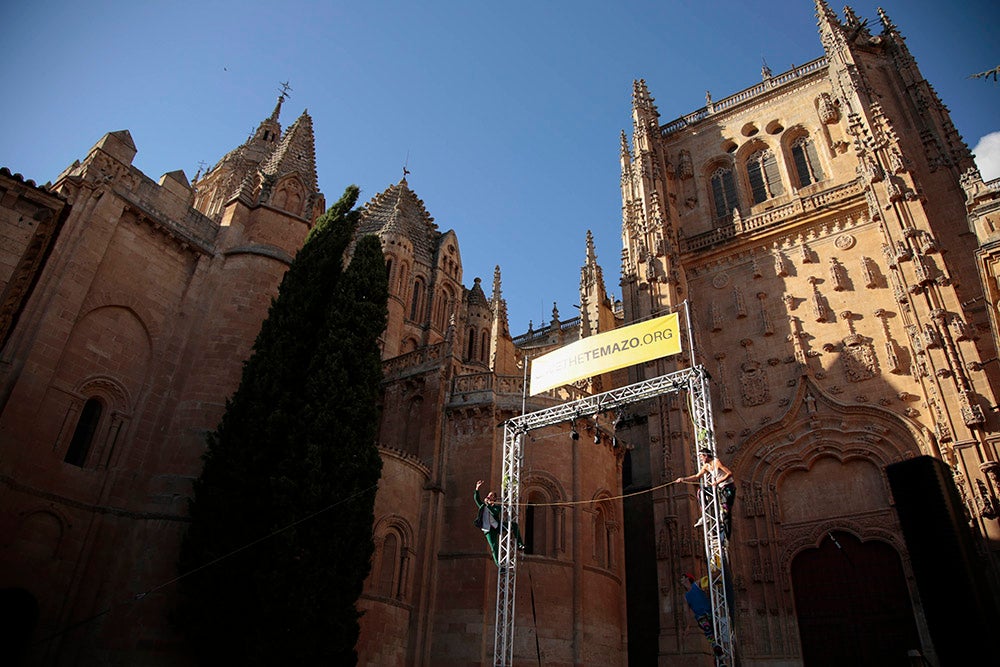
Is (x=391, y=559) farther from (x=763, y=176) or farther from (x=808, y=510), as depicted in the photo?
(x=763, y=176)

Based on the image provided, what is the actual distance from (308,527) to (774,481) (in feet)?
46.7

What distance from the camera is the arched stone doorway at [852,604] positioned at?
57.0ft

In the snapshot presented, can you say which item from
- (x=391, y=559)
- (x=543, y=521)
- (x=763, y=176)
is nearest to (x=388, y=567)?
(x=391, y=559)

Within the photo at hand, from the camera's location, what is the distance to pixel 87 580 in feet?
45.5

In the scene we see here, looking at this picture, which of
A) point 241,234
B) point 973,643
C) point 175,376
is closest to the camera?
point 973,643

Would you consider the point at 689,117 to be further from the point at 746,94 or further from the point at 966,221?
the point at 966,221

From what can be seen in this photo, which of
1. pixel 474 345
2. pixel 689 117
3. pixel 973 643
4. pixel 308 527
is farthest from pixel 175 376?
→ pixel 689 117

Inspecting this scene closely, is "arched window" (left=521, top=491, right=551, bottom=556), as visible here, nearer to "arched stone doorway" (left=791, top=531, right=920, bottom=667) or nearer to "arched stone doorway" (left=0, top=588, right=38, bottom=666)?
"arched stone doorway" (left=791, top=531, right=920, bottom=667)

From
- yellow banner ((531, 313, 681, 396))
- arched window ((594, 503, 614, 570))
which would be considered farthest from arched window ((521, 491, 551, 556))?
yellow banner ((531, 313, 681, 396))

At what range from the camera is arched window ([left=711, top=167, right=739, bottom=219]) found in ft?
90.2

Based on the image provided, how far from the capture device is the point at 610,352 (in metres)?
15.7

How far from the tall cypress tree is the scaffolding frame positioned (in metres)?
3.17

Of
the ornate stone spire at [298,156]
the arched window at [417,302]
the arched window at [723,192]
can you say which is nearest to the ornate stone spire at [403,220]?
the arched window at [417,302]

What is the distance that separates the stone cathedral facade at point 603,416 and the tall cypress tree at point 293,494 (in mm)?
1496
